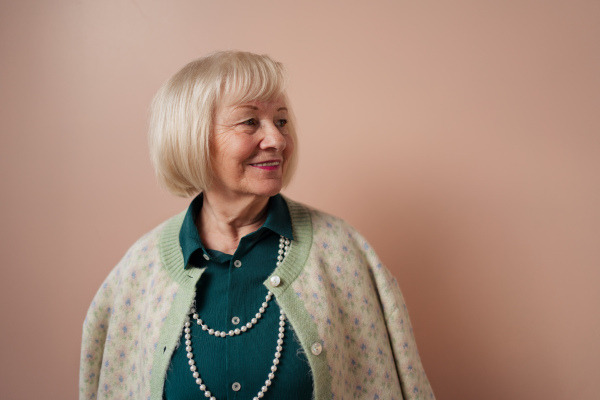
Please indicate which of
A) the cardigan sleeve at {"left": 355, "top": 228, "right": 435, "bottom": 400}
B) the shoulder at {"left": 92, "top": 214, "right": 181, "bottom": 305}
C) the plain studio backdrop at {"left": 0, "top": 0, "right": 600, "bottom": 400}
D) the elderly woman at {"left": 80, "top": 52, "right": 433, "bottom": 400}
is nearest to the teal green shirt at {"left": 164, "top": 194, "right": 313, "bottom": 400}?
the elderly woman at {"left": 80, "top": 52, "right": 433, "bottom": 400}

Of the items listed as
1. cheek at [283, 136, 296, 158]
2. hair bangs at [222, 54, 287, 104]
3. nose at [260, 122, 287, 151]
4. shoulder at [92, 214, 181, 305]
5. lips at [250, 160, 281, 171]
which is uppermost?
hair bangs at [222, 54, 287, 104]

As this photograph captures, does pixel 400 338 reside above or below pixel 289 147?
below

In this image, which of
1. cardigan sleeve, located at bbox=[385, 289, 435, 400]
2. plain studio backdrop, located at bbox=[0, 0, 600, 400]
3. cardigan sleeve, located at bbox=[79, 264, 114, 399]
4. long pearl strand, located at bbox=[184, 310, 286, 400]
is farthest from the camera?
plain studio backdrop, located at bbox=[0, 0, 600, 400]

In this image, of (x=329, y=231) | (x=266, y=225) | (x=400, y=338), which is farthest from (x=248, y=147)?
(x=400, y=338)

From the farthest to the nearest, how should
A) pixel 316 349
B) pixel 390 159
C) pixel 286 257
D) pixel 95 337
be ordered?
Answer: pixel 390 159 → pixel 95 337 → pixel 286 257 → pixel 316 349

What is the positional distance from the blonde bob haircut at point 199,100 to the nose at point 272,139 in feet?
0.22

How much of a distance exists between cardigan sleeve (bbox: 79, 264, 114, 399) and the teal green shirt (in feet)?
0.91

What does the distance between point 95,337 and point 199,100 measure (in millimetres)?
695

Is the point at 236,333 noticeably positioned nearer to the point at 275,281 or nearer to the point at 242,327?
the point at 242,327

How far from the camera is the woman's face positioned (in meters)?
1.12

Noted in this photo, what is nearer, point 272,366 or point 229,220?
point 272,366

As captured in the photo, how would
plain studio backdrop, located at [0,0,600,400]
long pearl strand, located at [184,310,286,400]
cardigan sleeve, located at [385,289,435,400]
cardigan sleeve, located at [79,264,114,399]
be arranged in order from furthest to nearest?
plain studio backdrop, located at [0,0,600,400] < cardigan sleeve, located at [79,264,114,399] < cardigan sleeve, located at [385,289,435,400] < long pearl strand, located at [184,310,286,400]

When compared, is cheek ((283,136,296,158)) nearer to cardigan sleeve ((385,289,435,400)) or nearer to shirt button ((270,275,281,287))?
shirt button ((270,275,281,287))

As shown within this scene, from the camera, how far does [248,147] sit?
3.66 feet
